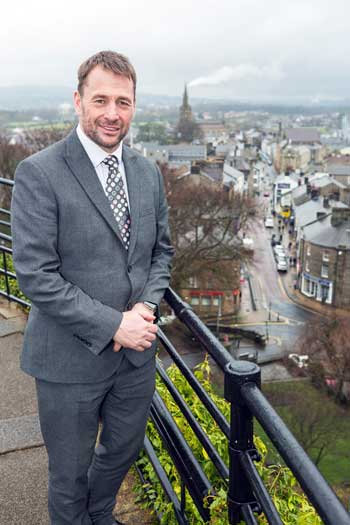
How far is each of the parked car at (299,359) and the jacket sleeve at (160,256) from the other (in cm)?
2797

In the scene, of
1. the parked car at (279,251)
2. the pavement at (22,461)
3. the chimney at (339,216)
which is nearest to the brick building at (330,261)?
the chimney at (339,216)

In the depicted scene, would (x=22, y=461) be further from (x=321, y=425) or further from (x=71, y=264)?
(x=321, y=425)

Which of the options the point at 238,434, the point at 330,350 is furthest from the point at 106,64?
the point at 330,350

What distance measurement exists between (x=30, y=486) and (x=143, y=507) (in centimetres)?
74

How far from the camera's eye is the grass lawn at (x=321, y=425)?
21.1m

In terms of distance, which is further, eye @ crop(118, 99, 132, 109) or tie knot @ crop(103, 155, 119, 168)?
tie knot @ crop(103, 155, 119, 168)

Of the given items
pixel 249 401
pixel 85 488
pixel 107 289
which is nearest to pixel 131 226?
pixel 107 289

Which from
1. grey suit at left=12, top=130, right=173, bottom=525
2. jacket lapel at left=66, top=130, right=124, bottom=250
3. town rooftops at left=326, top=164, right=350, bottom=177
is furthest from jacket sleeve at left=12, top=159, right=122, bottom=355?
town rooftops at left=326, top=164, right=350, bottom=177

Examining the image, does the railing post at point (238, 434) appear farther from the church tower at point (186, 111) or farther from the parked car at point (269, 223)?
the church tower at point (186, 111)

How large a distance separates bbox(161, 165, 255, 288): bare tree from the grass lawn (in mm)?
8286

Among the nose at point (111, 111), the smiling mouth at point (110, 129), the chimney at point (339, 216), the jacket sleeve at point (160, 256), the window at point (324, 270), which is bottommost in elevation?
the window at point (324, 270)

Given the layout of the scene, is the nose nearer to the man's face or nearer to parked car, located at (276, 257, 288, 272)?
the man's face

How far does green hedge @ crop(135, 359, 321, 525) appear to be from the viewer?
238cm

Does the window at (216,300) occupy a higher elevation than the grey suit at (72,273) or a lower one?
lower
